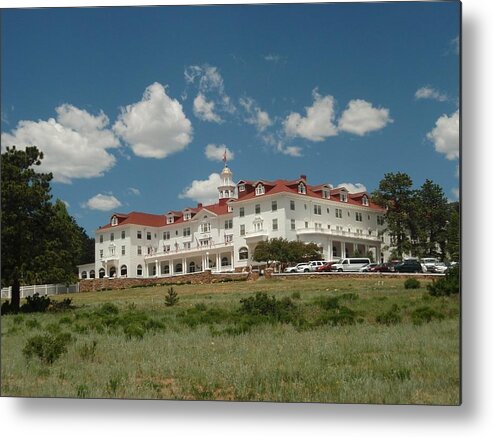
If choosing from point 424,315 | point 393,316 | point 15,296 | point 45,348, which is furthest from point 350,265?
point 15,296

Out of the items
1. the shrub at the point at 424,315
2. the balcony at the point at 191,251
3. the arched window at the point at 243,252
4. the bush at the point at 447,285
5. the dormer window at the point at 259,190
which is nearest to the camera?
the bush at the point at 447,285

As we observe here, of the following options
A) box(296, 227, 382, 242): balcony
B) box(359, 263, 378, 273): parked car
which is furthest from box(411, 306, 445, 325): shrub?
box(296, 227, 382, 242): balcony

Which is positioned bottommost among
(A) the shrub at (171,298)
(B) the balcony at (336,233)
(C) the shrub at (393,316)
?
(C) the shrub at (393,316)

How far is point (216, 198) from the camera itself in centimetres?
701

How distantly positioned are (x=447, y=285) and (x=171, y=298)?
2.71 meters

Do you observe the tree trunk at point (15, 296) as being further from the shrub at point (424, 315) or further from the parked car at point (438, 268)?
the parked car at point (438, 268)

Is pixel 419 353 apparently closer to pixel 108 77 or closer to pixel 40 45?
pixel 108 77

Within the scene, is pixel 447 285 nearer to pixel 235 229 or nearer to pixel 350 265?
pixel 350 265

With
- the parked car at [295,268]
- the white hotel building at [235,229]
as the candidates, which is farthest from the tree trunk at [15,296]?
the parked car at [295,268]

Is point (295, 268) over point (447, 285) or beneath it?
over

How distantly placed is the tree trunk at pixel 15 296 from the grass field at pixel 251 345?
0.10 metres

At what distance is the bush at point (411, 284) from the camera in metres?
6.53

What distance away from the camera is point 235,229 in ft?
Answer: 23.9

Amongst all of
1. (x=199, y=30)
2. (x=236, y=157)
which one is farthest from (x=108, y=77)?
(x=236, y=157)
